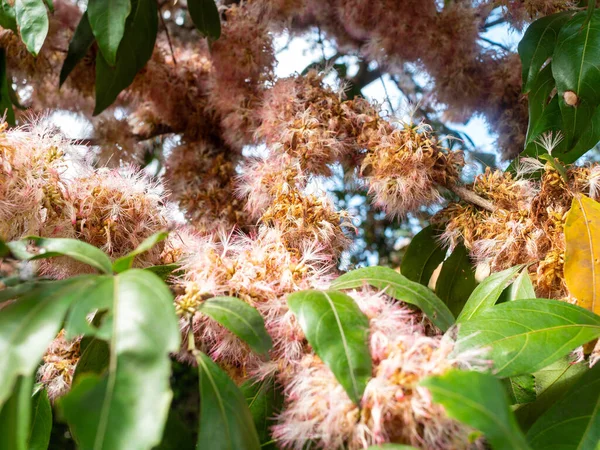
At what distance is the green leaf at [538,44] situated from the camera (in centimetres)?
108

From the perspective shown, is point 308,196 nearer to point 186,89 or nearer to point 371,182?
point 371,182

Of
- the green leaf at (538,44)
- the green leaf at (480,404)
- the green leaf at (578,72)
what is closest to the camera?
the green leaf at (480,404)

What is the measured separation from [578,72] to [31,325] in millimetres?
872

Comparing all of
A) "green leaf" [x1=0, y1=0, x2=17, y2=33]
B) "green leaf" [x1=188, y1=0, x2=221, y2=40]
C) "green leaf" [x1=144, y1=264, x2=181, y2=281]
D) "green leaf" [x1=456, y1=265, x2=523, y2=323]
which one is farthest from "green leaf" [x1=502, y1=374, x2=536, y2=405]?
"green leaf" [x1=0, y1=0, x2=17, y2=33]

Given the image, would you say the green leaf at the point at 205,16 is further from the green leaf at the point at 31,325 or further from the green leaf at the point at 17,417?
the green leaf at the point at 17,417

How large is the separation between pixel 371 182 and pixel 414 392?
567mm

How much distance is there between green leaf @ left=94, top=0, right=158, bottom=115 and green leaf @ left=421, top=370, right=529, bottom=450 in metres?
0.92

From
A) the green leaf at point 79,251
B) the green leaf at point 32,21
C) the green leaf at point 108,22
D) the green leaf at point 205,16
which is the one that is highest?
the green leaf at point 205,16

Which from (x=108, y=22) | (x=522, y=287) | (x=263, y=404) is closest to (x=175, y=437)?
(x=263, y=404)

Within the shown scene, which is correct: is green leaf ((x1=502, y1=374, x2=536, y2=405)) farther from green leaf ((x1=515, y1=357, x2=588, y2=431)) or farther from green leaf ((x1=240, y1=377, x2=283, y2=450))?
green leaf ((x1=240, y1=377, x2=283, y2=450))

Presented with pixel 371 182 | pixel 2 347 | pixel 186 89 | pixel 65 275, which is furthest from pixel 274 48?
pixel 2 347

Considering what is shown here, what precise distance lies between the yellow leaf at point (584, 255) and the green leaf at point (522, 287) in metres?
0.06

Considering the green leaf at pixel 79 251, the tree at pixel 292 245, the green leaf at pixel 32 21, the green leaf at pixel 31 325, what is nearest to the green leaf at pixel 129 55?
the tree at pixel 292 245

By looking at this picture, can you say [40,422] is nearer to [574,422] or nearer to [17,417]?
[17,417]
